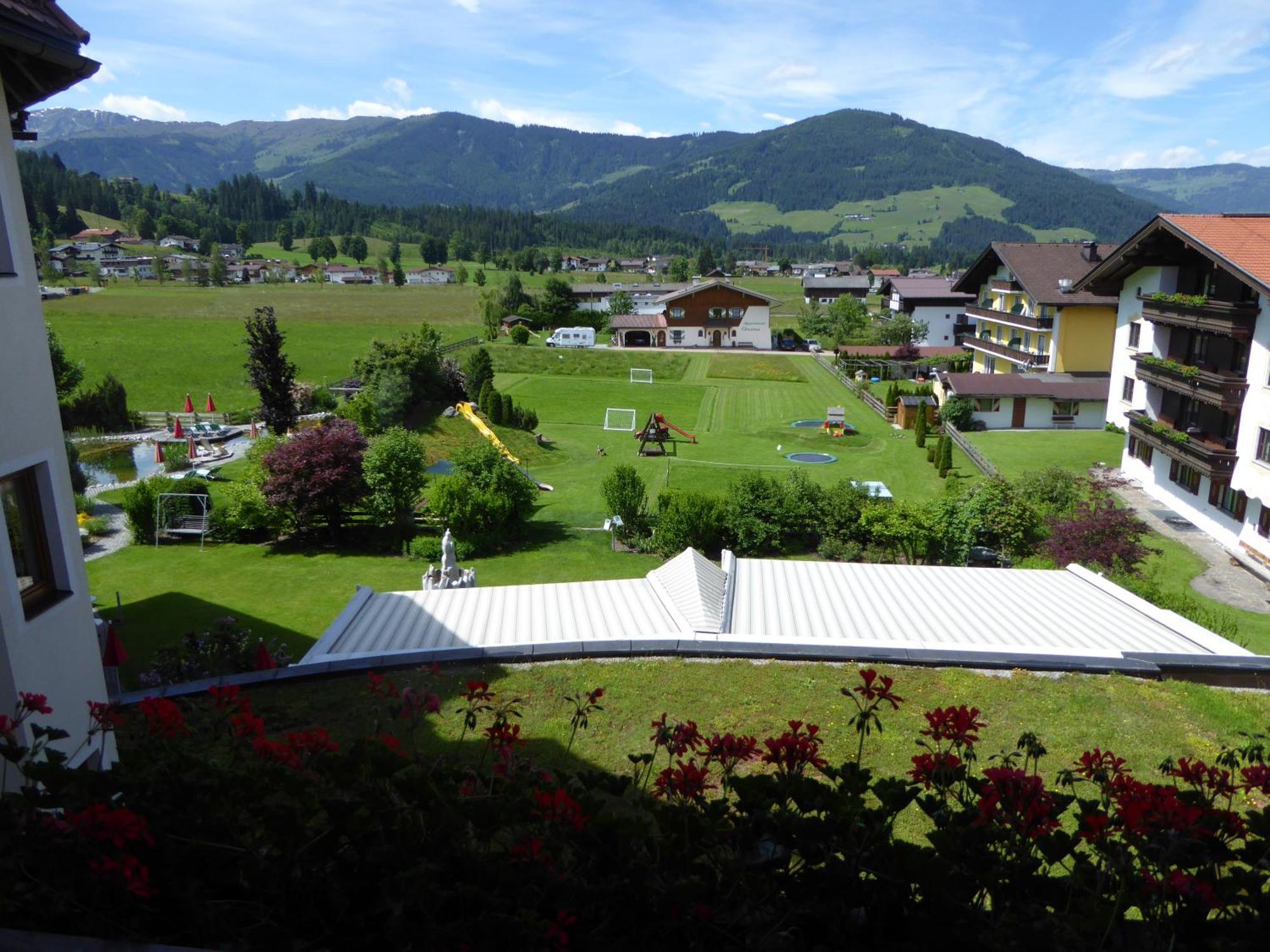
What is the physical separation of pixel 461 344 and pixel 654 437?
31.8 meters

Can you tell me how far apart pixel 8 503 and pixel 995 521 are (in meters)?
20.3

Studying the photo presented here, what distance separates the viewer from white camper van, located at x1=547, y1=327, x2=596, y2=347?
224 feet

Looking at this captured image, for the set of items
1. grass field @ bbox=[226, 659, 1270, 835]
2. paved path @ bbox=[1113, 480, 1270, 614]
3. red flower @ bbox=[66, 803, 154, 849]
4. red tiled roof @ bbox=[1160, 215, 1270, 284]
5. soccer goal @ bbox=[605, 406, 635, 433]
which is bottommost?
paved path @ bbox=[1113, 480, 1270, 614]

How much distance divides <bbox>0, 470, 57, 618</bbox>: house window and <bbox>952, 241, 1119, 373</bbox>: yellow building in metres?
43.1

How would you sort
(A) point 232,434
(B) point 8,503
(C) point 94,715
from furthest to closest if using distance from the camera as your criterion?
→ (A) point 232,434, (B) point 8,503, (C) point 94,715

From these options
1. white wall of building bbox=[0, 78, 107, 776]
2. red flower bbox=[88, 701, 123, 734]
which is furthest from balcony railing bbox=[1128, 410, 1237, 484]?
red flower bbox=[88, 701, 123, 734]

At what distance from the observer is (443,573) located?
17234mm

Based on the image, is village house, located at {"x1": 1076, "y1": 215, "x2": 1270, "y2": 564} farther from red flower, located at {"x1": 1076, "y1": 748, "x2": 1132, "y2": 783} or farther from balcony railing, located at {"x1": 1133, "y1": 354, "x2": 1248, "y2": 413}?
red flower, located at {"x1": 1076, "y1": 748, "x2": 1132, "y2": 783}

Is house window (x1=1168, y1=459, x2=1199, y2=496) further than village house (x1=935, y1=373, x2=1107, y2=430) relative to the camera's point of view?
No

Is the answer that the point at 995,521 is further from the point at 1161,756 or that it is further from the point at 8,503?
the point at 8,503

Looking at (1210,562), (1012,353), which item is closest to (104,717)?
(1210,562)

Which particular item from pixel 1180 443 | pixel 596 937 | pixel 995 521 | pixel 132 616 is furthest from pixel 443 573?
pixel 1180 443

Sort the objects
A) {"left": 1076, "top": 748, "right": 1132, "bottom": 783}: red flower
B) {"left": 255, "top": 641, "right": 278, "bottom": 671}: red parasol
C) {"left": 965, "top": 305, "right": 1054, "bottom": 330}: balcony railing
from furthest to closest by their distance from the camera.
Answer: {"left": 965, "top": 305, "right": 1054, "bottom": 330}: balcony railing
{"left": 255, "top": 641, "right": 278, "bottom": 671}: red parasol
{"left": 1076, "top": 748, "right": 1132, "bottom": 783}: red flower

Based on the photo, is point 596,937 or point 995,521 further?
point 995,521
